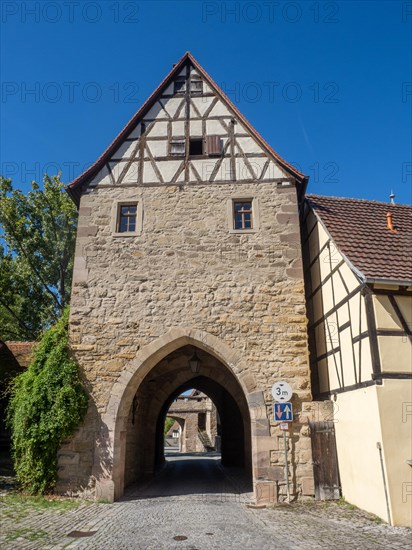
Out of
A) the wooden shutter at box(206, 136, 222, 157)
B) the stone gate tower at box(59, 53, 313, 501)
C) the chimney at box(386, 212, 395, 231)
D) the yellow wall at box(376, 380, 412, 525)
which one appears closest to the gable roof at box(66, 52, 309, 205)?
the stone gate tower at box(59, 53, 313, 501)

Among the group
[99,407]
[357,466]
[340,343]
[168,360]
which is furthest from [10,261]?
[357,466]

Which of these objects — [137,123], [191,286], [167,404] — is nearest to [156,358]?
[191,286]

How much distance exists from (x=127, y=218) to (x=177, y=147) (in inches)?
81.3

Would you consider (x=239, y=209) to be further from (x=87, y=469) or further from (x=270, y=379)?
(x=87, y=469)

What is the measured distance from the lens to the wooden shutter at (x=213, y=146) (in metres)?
10.0

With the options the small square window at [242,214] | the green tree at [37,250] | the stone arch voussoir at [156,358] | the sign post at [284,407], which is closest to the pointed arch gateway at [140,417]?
the stone arch voussoir at [156,358]

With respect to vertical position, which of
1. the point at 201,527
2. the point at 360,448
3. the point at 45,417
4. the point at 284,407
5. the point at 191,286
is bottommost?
the point at 201,527

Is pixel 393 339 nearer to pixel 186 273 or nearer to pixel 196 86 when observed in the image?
pixel 186 273

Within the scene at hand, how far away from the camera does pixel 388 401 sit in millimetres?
6188

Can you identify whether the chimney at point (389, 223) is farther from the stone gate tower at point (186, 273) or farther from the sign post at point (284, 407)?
the sign post at point (284, 407)

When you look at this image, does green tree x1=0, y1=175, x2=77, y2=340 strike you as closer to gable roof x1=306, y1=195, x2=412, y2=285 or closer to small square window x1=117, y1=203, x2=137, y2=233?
small square window x1=117, y1=203, x2=137, y2=233

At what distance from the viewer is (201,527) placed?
5750 millimetres

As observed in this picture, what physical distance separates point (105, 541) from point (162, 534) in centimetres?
72

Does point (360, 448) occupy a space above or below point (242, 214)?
below
